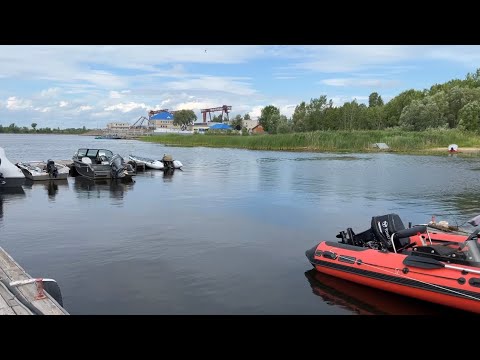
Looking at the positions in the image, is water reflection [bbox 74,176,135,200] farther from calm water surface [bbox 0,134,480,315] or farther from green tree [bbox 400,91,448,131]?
green tree [bbox 400,91,448,131]

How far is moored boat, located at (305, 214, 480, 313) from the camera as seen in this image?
993 centimetres

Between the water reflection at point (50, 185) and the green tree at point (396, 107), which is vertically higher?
the green tree at point (396, 107)

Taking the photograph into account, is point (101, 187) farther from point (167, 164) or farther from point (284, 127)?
point (284, 127)

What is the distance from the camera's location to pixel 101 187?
30422 mm

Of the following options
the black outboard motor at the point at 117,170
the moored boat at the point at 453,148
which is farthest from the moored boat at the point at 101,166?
the moored boat at the point at 453,148

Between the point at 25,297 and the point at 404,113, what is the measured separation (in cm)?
9180

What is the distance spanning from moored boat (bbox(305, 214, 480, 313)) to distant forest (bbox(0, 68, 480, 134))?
75.0m

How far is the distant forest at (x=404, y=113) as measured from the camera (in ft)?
276

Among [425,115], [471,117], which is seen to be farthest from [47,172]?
[425,115]

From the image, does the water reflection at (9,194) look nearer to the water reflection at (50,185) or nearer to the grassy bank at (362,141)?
the water reflection at (50,185)

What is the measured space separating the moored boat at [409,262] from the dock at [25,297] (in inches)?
290
